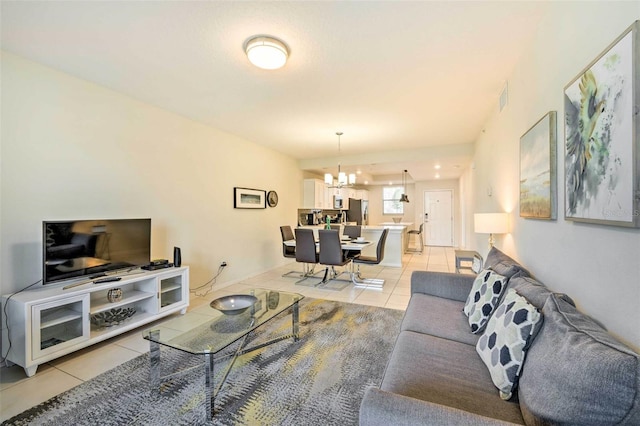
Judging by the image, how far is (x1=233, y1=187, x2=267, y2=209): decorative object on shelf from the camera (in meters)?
4.58

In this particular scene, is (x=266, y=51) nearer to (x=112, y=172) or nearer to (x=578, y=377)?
(x=112, y=172)

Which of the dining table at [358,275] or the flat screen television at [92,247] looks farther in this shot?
the dining table at [358,275]

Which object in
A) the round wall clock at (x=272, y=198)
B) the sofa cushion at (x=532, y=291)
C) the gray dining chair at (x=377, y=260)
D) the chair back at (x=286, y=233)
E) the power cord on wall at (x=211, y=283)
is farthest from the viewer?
the round wall clock at (x=272, y=198)

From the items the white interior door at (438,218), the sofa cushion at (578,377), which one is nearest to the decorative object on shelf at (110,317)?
the sofa cushion at (578,377)

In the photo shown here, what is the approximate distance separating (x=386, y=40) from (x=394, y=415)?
2.31 metres

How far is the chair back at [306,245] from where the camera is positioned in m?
4.33

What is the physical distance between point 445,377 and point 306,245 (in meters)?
3.21

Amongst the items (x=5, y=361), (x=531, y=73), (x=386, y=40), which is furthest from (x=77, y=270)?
(x=531, y=73)

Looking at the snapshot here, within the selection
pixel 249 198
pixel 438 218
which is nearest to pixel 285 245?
pixel 249 198

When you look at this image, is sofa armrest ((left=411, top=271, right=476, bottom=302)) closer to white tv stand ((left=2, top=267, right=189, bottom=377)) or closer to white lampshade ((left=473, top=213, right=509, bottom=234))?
white lampshade ((left=473, top=213, right=509, bottom=234))

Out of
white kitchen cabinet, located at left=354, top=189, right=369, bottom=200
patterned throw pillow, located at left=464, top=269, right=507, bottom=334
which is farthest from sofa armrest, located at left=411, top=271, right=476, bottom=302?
white kitchen cabinet, located at left=354, top=189, right=369, bottom=200

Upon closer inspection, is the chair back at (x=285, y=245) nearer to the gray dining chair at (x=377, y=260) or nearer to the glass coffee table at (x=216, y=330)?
the gray dining chair at (x=377, y=260)

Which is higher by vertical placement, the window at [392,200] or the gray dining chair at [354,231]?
the window at [392,200]

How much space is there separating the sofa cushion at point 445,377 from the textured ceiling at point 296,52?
2102 mm
